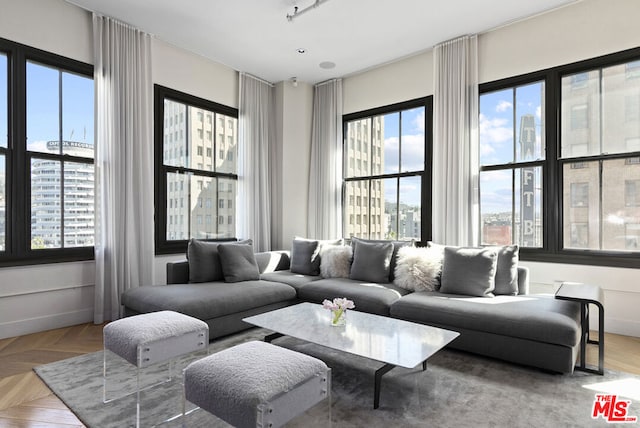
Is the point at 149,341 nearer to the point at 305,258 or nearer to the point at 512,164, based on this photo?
the point at 305,258

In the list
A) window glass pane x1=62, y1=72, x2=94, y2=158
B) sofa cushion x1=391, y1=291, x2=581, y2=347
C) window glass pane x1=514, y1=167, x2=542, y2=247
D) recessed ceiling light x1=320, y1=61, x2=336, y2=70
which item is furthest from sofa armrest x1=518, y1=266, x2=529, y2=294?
window glass pane x1=62, y1=72, x2=94, y2=158

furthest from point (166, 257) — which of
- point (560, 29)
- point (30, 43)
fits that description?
point (560, 29)

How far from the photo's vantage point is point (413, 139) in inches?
194

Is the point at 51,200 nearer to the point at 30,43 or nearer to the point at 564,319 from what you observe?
the point at 30,43

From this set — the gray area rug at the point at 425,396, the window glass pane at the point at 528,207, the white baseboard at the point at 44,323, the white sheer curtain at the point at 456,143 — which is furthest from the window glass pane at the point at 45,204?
the window glass pane at the point at 528,207

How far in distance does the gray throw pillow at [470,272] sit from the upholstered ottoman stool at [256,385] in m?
2.04

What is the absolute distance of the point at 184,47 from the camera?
15.0 feet

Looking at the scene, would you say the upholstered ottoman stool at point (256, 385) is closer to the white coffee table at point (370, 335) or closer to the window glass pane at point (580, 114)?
the white coffee table at point (370, 335)

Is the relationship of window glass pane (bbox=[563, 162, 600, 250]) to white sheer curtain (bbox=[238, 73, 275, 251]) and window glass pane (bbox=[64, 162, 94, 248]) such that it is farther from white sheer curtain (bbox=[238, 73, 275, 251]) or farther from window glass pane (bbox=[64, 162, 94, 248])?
window glass pane (bbox=[64, 162, 94, 248])

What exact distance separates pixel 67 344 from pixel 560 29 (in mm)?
5637

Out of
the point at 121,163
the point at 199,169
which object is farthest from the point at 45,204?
the point at 199,169

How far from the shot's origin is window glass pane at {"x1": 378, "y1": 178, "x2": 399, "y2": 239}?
505 centimetres

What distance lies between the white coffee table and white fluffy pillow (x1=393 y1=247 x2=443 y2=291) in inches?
38.0

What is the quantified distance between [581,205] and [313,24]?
343 cm
